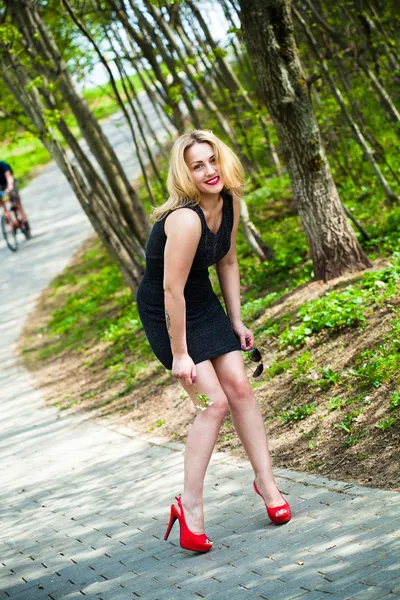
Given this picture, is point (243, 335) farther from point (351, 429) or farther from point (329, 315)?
point (329, 315)

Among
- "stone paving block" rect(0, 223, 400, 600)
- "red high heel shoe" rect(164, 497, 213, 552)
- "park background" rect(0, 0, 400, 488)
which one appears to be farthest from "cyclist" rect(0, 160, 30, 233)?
"red high heel shoe" rect(164, 497, 213, 552)

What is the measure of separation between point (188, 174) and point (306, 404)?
2626 mm

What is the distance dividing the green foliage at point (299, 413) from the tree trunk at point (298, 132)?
2.65 metres

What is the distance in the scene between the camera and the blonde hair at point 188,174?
4.26 meters

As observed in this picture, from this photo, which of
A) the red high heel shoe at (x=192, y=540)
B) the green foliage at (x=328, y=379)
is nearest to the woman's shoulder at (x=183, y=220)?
the red high heel shoe at (x=192, y=540)

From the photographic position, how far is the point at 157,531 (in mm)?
4883

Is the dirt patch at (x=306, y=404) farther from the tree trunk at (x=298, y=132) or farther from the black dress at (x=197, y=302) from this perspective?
the black dress at (x=197, y=302)

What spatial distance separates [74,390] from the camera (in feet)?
33.2

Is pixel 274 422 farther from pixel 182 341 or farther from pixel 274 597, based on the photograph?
pixel 274 597

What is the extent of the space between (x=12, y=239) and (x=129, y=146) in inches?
460

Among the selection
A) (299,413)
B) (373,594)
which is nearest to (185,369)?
(373,594)

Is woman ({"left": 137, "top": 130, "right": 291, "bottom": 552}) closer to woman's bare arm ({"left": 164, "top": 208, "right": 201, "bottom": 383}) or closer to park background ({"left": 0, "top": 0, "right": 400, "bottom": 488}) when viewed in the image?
woman's bare arm ({"left": 164, "top": 208, "right": 201, "bottom": 383})

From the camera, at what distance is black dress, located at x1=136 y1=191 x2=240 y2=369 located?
14.3ft

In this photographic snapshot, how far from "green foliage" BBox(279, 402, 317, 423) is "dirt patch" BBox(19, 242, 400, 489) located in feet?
0.08
